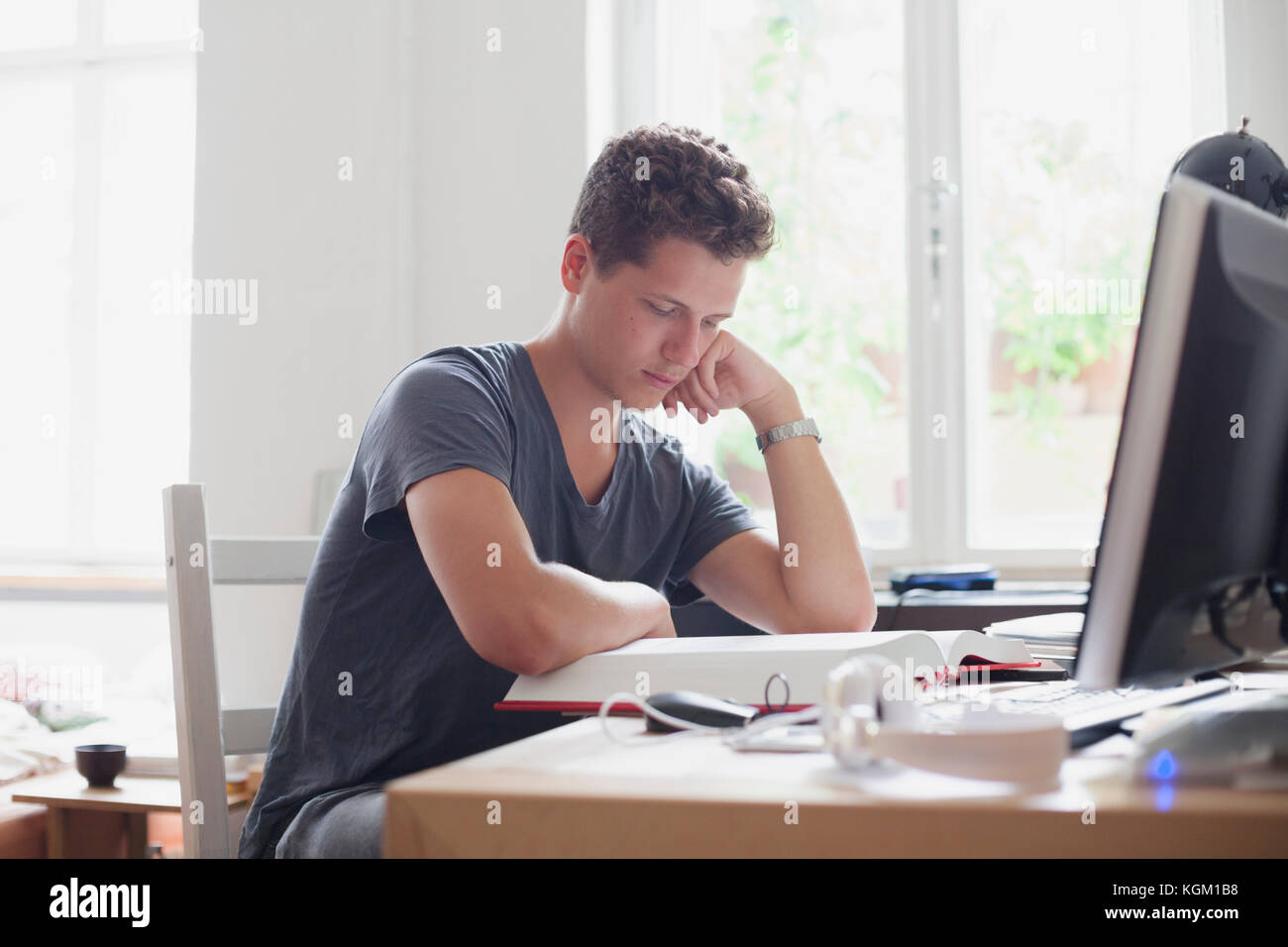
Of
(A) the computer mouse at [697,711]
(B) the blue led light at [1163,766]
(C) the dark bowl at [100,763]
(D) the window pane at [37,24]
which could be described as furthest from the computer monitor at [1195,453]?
(D) the window pane at [37,24]

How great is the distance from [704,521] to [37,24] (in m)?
2.80

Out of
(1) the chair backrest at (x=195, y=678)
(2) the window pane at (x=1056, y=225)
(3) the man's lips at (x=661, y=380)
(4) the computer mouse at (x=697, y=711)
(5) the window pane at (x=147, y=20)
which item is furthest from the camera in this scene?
(5) the window pane at (x=147, y=20)

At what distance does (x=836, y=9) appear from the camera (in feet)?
8.21

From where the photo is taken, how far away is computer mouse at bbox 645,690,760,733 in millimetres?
703

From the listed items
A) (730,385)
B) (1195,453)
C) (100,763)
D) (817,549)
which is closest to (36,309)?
(100,763)

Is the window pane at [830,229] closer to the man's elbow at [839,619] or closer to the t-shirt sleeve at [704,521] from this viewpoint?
the t-shirt sleeve at [704,521]

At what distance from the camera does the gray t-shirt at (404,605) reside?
3.34 ft

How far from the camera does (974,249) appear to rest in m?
2.41

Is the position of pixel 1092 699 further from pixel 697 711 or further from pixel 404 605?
pixel 404 605

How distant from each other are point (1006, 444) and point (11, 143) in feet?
9.45

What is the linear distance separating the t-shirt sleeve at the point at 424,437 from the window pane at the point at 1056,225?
1591 millimetres

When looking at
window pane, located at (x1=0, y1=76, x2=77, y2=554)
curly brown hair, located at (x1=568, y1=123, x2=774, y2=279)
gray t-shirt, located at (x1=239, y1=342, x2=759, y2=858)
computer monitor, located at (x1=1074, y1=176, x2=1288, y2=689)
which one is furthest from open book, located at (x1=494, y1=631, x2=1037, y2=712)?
window pane, located at (x1=0, y1=76, x2=77, y2=554)
